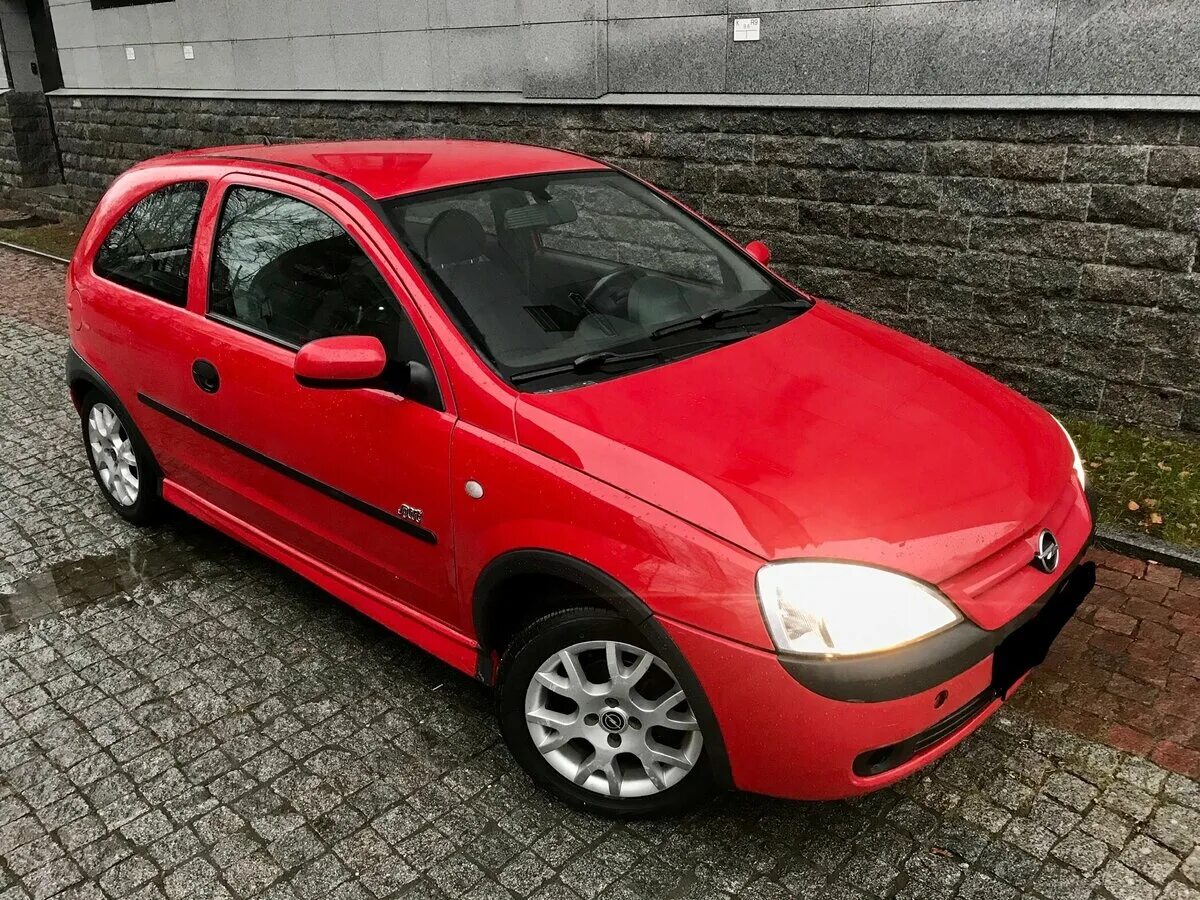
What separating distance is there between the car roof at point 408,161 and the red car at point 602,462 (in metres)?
0.02

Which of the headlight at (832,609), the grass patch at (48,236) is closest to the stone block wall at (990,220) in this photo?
the headlight at (832,609)

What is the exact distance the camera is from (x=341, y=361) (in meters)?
3.10

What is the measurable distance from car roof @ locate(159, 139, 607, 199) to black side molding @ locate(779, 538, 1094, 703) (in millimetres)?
2181

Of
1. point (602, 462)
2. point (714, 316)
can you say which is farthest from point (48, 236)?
point (602, 462)

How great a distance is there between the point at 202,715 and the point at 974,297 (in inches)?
197

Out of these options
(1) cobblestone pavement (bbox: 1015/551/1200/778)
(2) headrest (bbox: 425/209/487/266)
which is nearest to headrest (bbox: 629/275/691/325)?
(2) headrest (bbox: 425/209/487/266)

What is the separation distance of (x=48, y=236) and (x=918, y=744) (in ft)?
44.5

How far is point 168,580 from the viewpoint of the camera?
14.8ft

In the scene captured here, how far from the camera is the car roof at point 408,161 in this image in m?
3.66


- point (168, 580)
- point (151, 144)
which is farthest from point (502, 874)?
point (151, 144)

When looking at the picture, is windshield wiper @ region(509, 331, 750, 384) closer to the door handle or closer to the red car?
the red car

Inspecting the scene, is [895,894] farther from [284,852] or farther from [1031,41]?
[1031,41]

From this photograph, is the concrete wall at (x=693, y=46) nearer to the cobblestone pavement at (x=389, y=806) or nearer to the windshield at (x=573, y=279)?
the windshield at (x=573, y=279)

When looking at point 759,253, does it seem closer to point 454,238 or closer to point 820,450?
point 454,238
